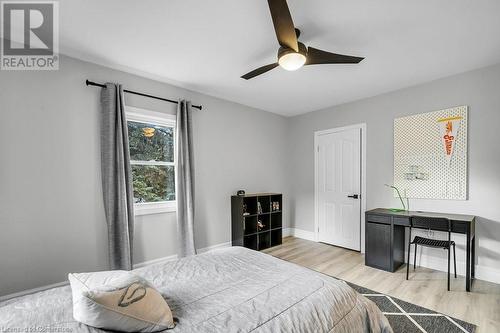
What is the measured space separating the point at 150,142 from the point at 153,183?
0.55 meters

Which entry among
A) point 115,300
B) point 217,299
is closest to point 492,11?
point 217,299

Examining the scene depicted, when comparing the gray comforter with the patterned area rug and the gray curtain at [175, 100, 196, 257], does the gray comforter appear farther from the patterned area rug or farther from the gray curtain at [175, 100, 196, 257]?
the gray curtain at [175, 100, 196, 257]

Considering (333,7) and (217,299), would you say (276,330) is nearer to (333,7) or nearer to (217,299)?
(217,299)

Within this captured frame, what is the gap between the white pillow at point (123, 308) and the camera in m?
0.99

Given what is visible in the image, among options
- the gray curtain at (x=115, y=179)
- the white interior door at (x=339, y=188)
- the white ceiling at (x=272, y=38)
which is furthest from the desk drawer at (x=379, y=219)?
the gray curtain at (x=115, y=179)

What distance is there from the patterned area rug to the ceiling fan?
2.27m

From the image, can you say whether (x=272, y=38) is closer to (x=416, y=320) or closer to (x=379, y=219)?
(x=379, y=219)

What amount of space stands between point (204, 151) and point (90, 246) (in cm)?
184

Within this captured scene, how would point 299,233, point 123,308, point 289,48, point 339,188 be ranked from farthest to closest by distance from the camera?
point 299,233 < point 339,188 < point 289,48 < point 123,308

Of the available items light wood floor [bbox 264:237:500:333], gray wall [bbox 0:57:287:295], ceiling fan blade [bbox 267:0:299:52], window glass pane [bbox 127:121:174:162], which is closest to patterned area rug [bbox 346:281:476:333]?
light wood floor [bbox 264:237:500:333]

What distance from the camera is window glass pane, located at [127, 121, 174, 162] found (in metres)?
3.02

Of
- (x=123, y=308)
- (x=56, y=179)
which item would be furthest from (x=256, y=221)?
(x=123, y=308)

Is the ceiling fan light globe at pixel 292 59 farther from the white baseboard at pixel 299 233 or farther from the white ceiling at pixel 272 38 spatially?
the white baseboard at pixel 299 233

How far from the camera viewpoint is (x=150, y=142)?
3178mm
